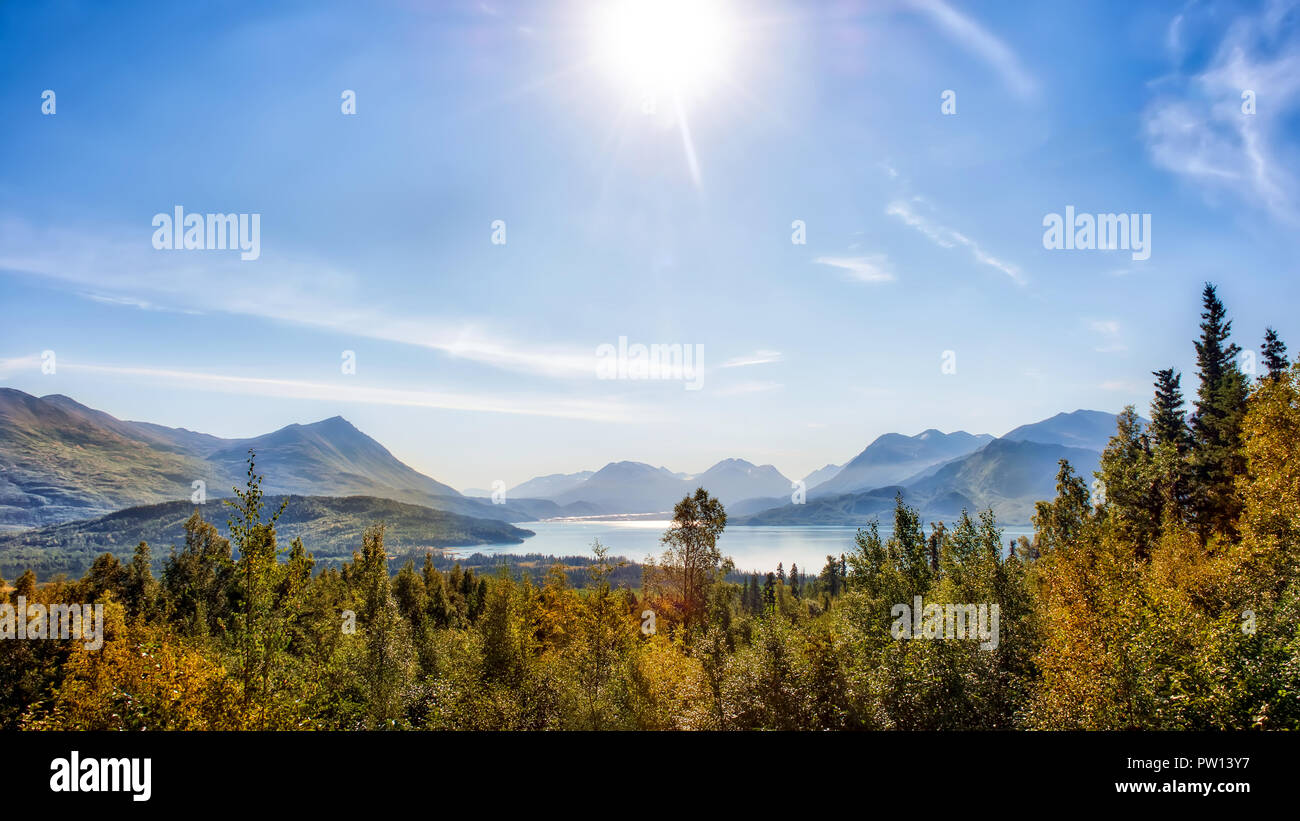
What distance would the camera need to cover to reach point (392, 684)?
3566cm

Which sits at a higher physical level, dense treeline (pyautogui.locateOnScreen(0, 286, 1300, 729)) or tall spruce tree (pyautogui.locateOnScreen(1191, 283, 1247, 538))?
tall spruce tree (pyautogui.locateOnScreen(1191, 283, 1247, 538))

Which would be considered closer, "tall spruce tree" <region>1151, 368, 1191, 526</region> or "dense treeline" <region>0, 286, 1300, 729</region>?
"dense treeline" <region>0, 286, 1300, 729</region>

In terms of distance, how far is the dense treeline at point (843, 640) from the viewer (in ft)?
61.2

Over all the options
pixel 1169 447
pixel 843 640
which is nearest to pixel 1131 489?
pixel 1169 447

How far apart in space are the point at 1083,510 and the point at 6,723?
272 ft

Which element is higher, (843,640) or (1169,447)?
(1169,447)

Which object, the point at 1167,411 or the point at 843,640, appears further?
the point at 1167,411

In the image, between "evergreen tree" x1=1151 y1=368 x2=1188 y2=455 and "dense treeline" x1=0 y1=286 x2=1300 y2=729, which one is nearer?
"dense treeline" x1=0 y1=286 x2=1300 y2=729

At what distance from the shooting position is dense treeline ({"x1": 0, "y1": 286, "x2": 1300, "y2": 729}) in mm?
18656

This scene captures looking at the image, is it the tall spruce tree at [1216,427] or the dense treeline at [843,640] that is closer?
the dense treeline at [843,640]

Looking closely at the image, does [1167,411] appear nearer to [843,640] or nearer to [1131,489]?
[1131,489]

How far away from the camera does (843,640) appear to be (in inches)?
1244
